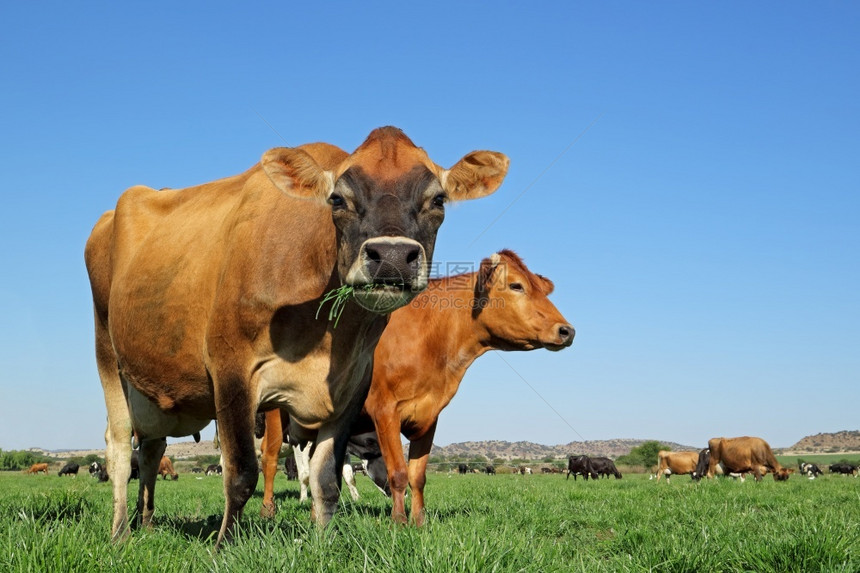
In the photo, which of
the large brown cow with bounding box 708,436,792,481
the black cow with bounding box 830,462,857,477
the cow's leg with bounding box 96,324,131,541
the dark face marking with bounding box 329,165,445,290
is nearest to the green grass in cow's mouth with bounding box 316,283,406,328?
the dark face marking with bounding box 329,165,445,290

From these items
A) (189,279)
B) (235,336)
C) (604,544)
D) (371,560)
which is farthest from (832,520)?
(189,279)

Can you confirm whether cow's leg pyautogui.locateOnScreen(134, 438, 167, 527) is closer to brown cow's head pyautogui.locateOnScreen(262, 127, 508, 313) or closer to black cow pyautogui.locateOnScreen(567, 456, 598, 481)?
brown cow's head pyautogui.locateOnScreen(262, 127, 508, 313)

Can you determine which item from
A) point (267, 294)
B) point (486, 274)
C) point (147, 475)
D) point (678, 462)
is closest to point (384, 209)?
point (267, 294)

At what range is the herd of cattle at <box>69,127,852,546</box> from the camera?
→ 452 centimetres

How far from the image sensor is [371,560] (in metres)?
3.51

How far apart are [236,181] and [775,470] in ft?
127

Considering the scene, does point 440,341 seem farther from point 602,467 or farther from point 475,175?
point 602,467

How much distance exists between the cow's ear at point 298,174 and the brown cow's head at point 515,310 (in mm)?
5226

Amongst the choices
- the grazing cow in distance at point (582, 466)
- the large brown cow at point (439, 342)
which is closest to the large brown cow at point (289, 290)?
the large brown cow at point (439, 342)

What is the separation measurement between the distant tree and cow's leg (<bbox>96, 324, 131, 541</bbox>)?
314ft

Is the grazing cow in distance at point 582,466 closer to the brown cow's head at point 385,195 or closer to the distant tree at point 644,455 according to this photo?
the brown cow's head at point 385,195

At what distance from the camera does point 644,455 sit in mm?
99438

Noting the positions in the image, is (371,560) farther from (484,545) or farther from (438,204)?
(438,204)

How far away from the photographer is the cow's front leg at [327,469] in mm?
5070
